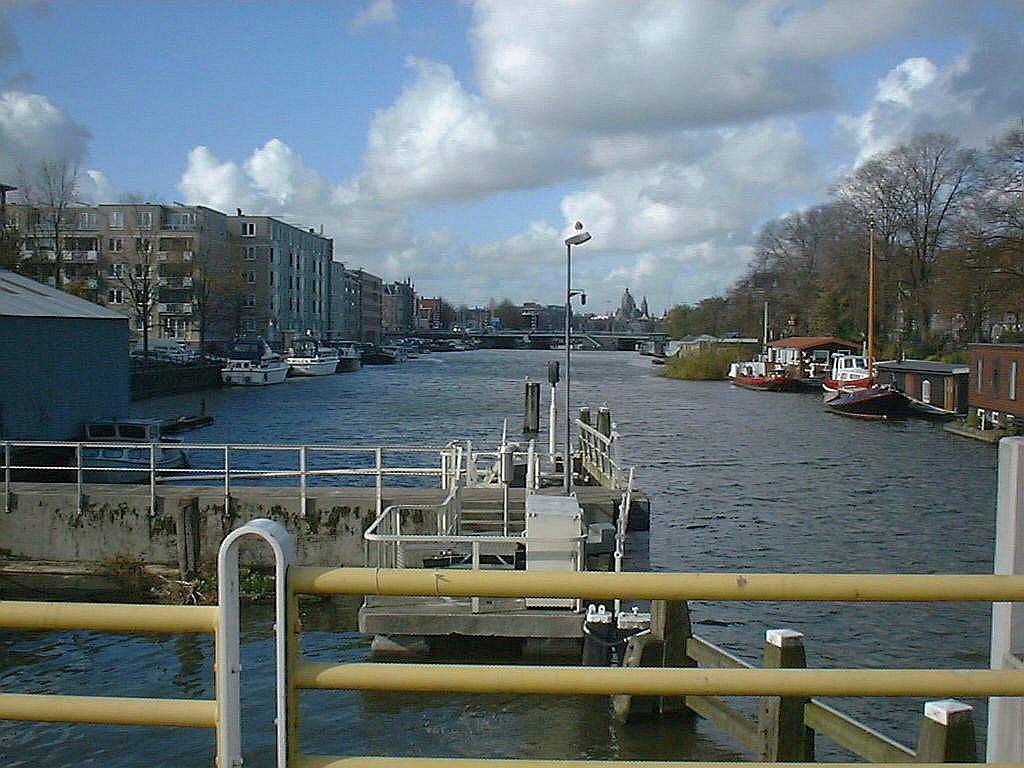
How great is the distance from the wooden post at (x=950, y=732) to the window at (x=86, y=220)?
111m

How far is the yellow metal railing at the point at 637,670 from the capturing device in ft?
9.31

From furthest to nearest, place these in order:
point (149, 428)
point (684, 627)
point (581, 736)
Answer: point (149, 428)
point (581, 736)
point (684, 627)

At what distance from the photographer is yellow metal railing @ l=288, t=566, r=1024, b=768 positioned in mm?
2838

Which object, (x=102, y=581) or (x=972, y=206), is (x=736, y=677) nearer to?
(x=102, y=581)

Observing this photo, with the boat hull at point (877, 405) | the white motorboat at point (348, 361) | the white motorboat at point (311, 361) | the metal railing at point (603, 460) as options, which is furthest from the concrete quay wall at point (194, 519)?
the white motorboat at point (348, 361)

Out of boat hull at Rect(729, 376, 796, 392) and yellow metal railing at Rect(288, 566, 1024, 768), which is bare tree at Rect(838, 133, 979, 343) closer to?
boat hull at Rect(729, 376, 796, 392)

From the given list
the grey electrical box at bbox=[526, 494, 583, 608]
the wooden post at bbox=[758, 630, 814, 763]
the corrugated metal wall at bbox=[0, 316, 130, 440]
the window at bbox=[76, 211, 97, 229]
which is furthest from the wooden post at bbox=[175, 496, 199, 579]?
the window at bbox=[76, 211, 97, 229]

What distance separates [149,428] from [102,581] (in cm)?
1290

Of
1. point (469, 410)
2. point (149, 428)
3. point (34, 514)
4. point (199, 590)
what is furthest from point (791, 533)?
point (469, 410)

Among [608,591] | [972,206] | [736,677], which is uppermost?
[972,206]

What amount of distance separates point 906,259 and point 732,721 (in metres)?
78.8

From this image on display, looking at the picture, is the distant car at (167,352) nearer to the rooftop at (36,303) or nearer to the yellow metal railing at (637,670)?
the rooftop at (36,303)

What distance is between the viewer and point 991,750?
11.8 ft

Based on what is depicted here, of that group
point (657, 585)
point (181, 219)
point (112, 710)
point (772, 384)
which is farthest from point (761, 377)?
point (112, 710)
